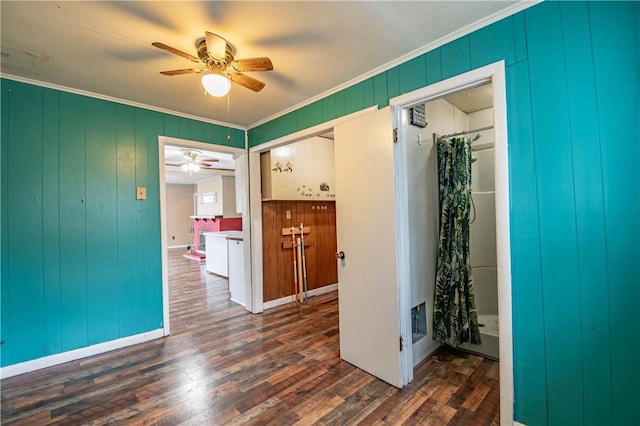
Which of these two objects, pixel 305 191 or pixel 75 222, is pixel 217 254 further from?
pixel 75 222

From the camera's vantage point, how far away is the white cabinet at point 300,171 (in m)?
3.88

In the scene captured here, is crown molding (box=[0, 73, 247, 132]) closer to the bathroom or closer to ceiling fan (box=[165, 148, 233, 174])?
ceiling fan (box=[165, 148, 233, 174])

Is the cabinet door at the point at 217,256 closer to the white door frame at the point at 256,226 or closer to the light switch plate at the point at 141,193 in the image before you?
the white door frame at the point at 256,226

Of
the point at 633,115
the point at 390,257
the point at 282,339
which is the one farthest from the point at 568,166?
the point at 282,339

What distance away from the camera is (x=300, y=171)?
421cm

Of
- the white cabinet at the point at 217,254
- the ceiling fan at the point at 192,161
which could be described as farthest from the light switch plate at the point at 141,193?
the white cabinet at the point at 217,254

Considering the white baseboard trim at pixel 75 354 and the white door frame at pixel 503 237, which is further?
the white baseboard trim at pixel 75 354

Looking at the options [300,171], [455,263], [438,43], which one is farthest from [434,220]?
[300,171]

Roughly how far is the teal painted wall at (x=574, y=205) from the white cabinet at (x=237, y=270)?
3.37m

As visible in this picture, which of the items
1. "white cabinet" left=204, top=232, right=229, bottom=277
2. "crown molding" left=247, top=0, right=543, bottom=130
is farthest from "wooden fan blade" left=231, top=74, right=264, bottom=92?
"white cabinet" left=204, top=232, right=229, bottom=277

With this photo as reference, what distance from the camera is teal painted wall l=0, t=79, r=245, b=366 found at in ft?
7.74

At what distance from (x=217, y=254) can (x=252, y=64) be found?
16.4ft

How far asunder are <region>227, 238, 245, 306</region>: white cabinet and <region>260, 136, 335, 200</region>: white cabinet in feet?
3.04

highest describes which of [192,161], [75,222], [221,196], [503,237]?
[192,161]
